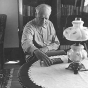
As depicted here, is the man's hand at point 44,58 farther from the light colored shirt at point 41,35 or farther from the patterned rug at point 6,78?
the patterned rug at point 6,78

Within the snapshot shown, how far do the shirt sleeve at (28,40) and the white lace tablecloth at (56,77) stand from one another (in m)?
0.29

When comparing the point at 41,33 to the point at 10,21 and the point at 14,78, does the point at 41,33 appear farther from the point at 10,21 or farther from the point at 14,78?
the point at 10,21

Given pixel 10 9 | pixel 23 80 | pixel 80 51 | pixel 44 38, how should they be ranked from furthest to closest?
pixel 10 9 < pixel 44 38 < pixel 80 51 < pixel 23 80

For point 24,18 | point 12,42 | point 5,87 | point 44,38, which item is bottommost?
point 5,87

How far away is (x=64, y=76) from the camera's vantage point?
4.63 ft

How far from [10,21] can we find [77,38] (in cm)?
266

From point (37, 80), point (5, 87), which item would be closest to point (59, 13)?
point (5, 87)

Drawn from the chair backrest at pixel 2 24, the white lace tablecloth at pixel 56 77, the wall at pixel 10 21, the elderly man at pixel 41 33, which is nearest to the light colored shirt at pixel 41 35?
the elderly man at pixel 41 33

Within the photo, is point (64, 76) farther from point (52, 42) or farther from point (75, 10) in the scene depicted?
point (75, 10)

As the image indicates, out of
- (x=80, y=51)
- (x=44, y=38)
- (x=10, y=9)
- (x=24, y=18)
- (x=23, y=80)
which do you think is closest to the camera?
(x=23, y=80)

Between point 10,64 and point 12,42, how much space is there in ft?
1.74

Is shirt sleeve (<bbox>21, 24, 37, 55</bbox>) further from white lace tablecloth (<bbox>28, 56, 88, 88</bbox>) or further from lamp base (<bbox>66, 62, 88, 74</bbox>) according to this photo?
lamp base (<bbox>66, 62, 88, 74</bbox>)

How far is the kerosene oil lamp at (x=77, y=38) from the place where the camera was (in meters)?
1.32

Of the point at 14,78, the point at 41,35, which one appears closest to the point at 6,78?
the point at 14,78
